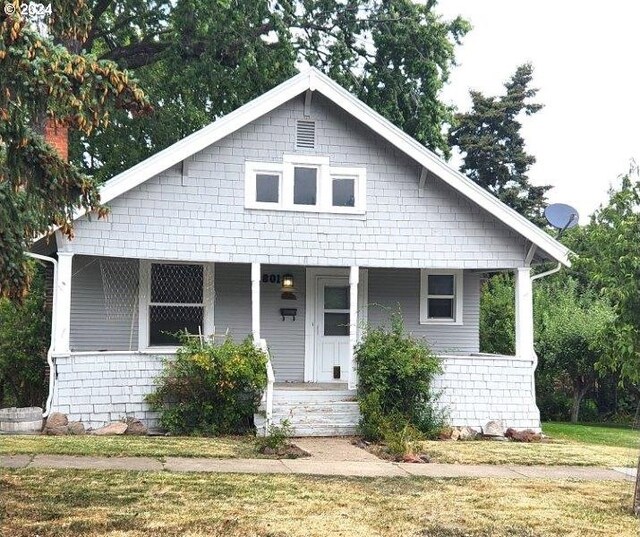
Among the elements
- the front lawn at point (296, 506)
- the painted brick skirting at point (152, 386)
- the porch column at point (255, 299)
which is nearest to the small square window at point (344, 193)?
the porch column at point (255, 299)

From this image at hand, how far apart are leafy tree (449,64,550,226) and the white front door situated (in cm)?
1842

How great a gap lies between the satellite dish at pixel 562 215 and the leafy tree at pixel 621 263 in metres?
8.52

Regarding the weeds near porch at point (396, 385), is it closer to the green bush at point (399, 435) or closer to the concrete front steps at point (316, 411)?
the green bush at point (399, 435)

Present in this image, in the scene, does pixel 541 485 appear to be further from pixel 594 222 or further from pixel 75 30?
pixel 75 30

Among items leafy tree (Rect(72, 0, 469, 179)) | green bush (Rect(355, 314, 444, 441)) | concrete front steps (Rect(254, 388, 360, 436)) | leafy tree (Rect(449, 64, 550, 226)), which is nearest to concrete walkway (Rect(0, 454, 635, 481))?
green bush (Rect(355, 314, 444, 441))

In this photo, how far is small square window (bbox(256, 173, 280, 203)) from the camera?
15.0m

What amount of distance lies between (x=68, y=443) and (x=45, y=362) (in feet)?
15.4

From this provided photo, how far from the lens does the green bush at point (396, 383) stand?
46.1 feet

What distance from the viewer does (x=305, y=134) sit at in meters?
15.2

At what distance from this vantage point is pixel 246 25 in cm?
2136

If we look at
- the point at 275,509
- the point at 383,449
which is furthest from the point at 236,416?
the point at 275,509

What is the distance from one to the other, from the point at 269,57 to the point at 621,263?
14904 millimetres

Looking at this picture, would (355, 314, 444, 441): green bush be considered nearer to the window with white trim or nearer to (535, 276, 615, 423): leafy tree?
the window with white trim

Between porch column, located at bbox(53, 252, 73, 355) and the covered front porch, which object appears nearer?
porch column, located at bbox(53, 252, 73, 355)
